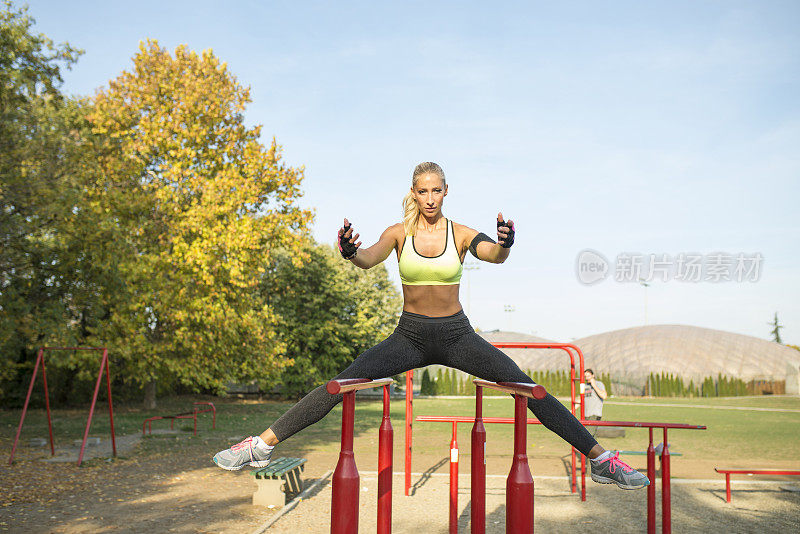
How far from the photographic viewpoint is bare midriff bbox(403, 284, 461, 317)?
3.14 m

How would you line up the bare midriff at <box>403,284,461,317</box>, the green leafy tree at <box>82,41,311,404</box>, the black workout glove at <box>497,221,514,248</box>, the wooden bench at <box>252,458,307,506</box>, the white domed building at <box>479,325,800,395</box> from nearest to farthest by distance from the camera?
1. the black workout glove at <box>497,221,514,248</box>
2. the bare midriff at <box>403,284,461,317</box>
3. the wooden bench at <box>252,458,307,506</box>
4. the green leafy tree at <box>82,41,311,404</box>
5. the white domed building at <box>479,325,800,395</box>

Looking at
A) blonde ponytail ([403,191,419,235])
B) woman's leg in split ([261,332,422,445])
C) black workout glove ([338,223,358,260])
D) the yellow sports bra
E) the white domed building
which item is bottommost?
the white domed building

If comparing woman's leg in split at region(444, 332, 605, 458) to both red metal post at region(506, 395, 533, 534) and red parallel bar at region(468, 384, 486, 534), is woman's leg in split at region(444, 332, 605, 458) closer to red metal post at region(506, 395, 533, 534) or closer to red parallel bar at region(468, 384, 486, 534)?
red metal post at region(506, 395, 533, 534)

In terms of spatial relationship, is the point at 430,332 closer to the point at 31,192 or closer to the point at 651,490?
the point at 651,490

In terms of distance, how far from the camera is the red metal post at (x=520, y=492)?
7.42 ft

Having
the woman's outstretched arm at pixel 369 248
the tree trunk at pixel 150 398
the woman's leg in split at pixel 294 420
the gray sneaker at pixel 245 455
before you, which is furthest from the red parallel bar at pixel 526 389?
the tree trunk at pixel 150 398

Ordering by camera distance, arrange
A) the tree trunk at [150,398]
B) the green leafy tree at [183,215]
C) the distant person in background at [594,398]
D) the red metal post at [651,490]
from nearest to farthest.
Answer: the red metal post at [651,490] < the distant person in background at [594,398] < the green leafy tree at [183,215] < the tree trunk at [150,398]

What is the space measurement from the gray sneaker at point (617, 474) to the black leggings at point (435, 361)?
10cm

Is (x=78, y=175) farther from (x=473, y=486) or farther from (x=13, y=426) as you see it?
(x=473, y=486)

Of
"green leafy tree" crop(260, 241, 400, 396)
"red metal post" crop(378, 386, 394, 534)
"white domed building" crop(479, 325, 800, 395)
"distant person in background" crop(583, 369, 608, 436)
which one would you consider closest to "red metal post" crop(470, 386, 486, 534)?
"red metal post" crop(378, 386, 394, 534)

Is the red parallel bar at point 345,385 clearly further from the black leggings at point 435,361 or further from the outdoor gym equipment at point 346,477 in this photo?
the black leggings at point 435,361

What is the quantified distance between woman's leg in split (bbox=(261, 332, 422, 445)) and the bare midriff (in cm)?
20

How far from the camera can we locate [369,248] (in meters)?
3.27

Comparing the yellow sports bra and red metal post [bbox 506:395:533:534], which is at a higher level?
the yellow sports bra
